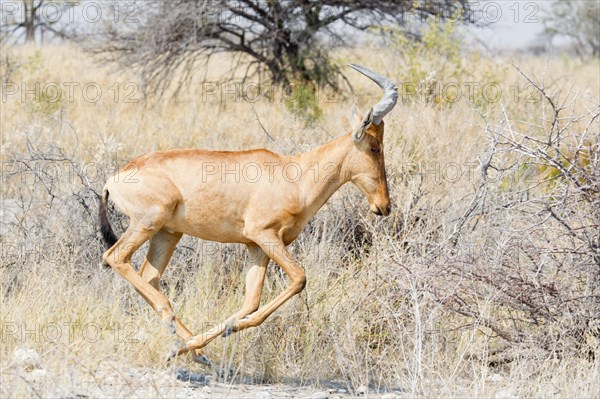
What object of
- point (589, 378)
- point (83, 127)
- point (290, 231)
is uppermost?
point (290, 231)

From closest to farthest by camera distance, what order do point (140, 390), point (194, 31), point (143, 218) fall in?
point (140, 390) < point (143, 218) < point (194, 31)

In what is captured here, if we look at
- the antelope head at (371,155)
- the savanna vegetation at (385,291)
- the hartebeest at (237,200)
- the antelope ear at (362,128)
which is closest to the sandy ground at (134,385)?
the savanna vegetation at (385,291)

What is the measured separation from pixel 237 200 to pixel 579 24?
33.1m

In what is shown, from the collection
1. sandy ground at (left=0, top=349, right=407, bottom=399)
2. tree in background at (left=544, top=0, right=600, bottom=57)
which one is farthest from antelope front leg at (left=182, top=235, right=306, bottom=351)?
tree in background at (left=544, top=0, right=600, bottom=57)

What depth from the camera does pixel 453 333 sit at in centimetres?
782

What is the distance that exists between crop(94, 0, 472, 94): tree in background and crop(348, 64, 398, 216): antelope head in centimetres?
938

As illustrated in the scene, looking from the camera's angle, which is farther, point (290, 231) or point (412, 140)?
point (412, 140)

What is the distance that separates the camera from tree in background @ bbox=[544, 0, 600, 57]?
35959mm

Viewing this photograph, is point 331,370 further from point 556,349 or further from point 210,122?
point 210,122

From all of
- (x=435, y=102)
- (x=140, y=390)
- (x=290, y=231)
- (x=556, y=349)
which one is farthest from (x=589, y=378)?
(x=435, y=102)

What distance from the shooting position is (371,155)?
23.8 ft

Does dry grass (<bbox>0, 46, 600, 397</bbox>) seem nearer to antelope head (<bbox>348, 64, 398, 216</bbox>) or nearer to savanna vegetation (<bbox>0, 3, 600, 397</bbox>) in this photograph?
savanna vegetation (<bbox>0, 3, 600, 397</bbox>)

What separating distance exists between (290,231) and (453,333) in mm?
1771

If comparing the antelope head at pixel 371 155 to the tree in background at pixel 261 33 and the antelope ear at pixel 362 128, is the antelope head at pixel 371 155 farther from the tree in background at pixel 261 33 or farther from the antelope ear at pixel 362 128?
the tree in background at pixel 261 33
